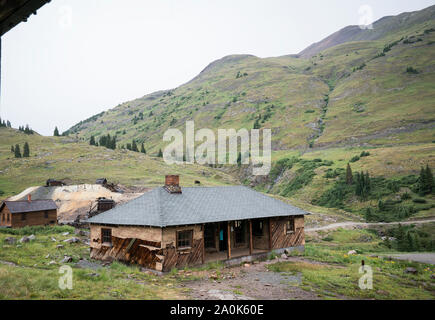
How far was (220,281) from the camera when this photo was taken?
52.2 feet

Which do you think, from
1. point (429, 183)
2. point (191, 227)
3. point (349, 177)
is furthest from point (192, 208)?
point (349, 177)

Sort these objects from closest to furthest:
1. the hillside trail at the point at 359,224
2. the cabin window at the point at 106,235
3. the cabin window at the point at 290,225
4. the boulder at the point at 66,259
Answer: the boulder at the point at 66,259, the cabin window at the point at 106,235, the cabin window at the point at 290,225, the hillside trail at the point at 359,224

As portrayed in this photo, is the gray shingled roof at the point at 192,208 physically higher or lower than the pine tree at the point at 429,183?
higher

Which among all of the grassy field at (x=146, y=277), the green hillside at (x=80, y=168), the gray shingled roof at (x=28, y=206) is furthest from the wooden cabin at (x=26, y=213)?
the green hillside at (x=80, y=168)

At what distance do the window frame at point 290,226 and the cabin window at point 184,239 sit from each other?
9363 mm

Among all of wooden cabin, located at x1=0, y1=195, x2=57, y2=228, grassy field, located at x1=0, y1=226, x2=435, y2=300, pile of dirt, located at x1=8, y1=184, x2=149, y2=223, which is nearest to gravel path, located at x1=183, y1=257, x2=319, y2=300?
grassy field, located at x1=0, y1=226, x2=435, y2=300

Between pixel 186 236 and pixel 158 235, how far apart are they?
1.98m

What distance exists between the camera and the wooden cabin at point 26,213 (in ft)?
123

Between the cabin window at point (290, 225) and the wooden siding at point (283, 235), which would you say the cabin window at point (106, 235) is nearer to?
the wooden siding at point (283, 235)

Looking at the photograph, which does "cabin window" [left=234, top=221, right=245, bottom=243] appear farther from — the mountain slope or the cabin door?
the mountain slope

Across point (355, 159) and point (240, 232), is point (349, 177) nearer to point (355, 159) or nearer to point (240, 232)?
point (355, 159)

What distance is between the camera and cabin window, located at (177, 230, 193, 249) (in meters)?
18.5
